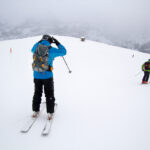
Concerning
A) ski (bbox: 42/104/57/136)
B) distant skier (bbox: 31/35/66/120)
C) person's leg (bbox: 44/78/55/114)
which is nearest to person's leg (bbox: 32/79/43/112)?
distant skier (bbox: 31/35/66/120)

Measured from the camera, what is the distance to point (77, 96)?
19.7 ft

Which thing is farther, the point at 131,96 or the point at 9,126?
the point at 131,96

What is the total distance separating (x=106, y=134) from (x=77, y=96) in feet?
9.24

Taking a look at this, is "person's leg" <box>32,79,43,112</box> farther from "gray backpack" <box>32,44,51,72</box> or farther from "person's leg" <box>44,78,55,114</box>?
"gray backpack" <box>32,44,51,72</box>

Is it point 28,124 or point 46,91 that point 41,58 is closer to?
point 46,91

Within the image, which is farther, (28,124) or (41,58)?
(28,124)

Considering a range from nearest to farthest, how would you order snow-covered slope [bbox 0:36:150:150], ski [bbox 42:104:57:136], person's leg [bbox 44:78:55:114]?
snow-covered slope [bbox 0:36:150:150]
ski [bbox 42:104:57:136]
person's leg [bbox 44:78:55:114]

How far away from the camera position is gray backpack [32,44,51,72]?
3211mm

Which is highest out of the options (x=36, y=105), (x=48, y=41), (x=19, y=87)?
(x=48, y=41)

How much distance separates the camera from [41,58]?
10.5 feet

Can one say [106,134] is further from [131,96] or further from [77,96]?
[131,96]

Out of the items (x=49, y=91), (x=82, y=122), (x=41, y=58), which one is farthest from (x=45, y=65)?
(x=82, y=122)

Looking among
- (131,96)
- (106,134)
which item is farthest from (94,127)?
(131,96)

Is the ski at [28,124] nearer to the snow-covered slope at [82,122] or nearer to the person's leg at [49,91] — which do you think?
the snow-covered slope at [82,122]
